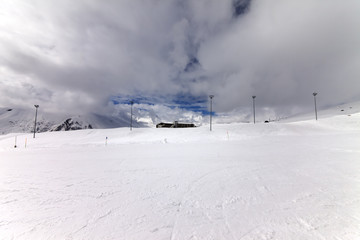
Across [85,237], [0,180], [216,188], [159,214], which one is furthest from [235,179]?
[0,180]

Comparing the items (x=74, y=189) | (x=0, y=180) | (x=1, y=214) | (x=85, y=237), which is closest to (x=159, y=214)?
A: (x=85, y=237)

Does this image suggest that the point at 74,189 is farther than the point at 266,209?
Yes

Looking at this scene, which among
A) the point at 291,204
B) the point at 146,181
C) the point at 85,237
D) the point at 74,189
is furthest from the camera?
the point at 146,181

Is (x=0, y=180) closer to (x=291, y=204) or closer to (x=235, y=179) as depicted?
(x=235, y=179)

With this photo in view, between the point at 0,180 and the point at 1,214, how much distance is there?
3.36 metres

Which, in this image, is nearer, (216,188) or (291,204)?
(291,204)

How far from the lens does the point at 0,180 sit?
18.3 feet

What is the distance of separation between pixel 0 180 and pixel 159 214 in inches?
259

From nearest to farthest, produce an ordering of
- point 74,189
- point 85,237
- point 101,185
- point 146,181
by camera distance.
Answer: point 85,237
point 74,189
point 101,185
point 146,181

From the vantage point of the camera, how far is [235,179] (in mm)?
5410

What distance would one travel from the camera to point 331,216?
10.3 feet

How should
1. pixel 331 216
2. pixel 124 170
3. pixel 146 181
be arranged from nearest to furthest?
1. pixel 331 216
2. pixel 146 181
3. pixel 124 170

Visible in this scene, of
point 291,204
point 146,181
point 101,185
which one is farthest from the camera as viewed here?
point 146,181

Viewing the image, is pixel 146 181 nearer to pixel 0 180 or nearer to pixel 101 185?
pixel 101 185
